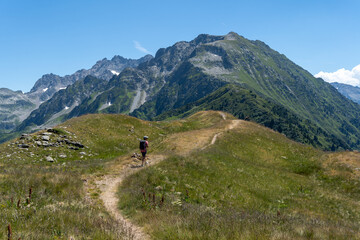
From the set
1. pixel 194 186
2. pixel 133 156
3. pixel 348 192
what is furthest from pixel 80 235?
pixel 348 192

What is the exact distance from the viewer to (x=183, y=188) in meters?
16.2

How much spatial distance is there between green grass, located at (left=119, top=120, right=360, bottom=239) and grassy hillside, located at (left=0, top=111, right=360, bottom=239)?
7 centimetres

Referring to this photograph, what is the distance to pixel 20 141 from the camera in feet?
109

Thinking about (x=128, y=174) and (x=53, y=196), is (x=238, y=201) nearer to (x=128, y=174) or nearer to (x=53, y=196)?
(x=128, y=174)

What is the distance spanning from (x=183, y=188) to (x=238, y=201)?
4.68 m

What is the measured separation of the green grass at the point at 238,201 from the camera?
301 inches

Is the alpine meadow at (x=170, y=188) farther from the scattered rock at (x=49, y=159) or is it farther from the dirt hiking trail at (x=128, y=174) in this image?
the scattered rock at (x=49, y=159)

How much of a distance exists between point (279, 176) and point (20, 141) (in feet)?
128

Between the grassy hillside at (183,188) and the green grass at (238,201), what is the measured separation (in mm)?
71

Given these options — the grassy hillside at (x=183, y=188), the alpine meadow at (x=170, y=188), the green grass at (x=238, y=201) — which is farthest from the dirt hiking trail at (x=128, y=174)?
the green grass at (x=238, y=201)

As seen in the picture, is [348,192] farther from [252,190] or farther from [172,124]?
[172,124]

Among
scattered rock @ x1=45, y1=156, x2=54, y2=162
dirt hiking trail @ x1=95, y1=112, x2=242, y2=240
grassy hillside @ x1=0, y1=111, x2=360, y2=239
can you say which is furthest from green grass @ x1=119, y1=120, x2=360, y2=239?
scattered rock @ x1=45, y1=156, x2=54, y2=162

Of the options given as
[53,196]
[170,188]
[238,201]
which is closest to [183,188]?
[170,188]

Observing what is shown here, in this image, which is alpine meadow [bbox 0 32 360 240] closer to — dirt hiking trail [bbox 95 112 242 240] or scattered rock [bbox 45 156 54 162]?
dirt hiking trail [bbox 95 112 242 240]
